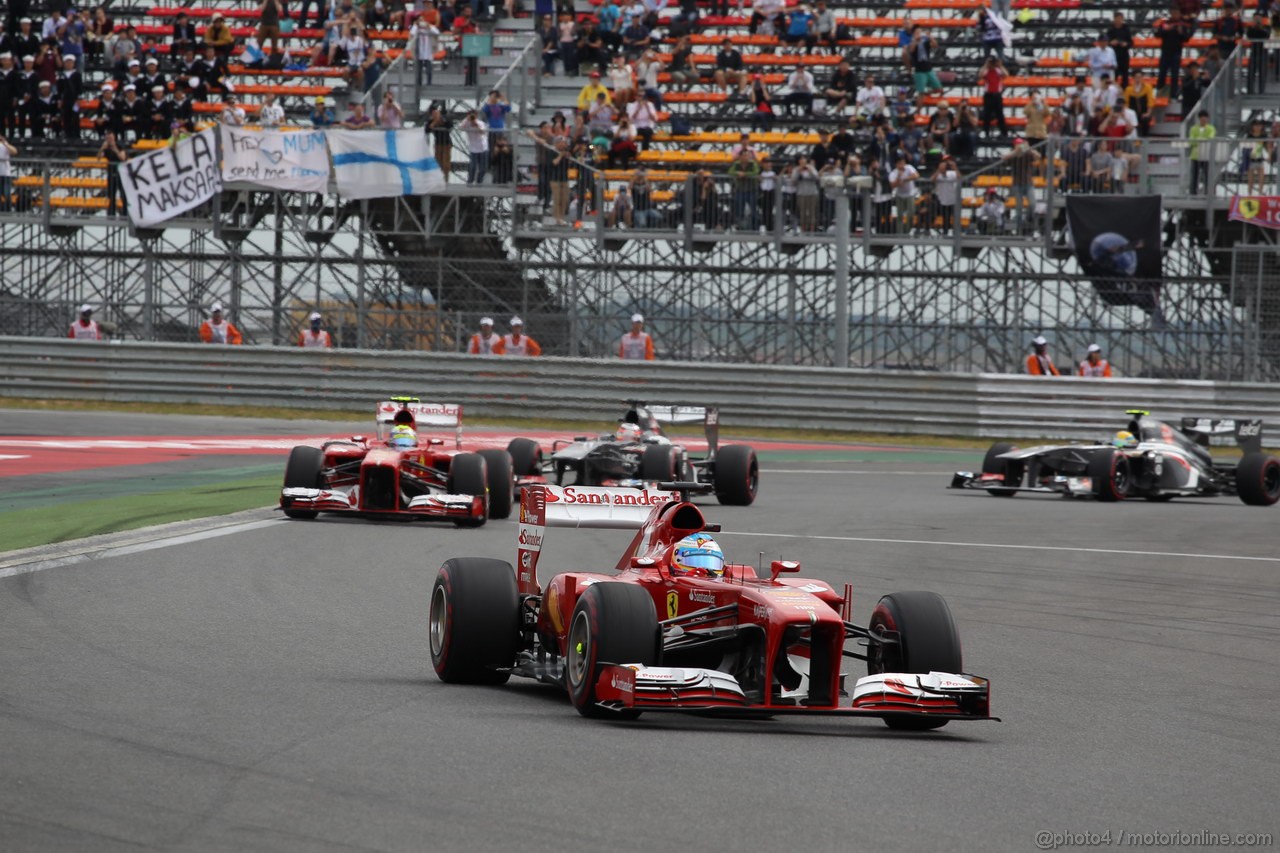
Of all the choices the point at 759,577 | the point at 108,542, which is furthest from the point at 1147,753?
the point at 108,542

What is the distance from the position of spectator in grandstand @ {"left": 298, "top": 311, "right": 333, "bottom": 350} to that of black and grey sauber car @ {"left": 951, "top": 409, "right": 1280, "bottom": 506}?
13104 mm

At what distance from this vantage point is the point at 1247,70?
1227 inches

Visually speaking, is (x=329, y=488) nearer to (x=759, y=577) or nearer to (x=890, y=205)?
(x=759, y=577)

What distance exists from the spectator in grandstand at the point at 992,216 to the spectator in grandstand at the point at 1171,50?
489 cm

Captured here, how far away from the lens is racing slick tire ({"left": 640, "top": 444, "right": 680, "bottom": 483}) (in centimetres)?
1845

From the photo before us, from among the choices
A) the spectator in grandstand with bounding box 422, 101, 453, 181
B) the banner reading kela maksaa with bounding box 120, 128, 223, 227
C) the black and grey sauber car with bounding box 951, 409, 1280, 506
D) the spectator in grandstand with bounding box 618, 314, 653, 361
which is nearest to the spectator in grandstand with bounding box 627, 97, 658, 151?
the spectator in grandstand with bounding box 422, 101, 453, 181

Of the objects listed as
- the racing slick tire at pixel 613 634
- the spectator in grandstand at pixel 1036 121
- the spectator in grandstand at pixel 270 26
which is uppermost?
the spectator in grandstand at pixel 270 26

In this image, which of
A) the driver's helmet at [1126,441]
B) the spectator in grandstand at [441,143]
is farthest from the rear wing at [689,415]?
the spectator in grandstand at [441,143]

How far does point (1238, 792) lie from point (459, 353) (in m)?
24.3

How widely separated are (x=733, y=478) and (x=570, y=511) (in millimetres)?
9867

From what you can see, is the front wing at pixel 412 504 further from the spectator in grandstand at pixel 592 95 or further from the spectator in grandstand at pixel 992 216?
the spectator in grandstand at pixel 592 95

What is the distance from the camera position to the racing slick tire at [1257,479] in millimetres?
21156

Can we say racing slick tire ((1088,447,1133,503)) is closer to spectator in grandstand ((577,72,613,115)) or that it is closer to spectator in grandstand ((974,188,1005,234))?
spectator in grandstand ((974,188,1005,234))

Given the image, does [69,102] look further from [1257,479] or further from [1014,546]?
[1014,546]
